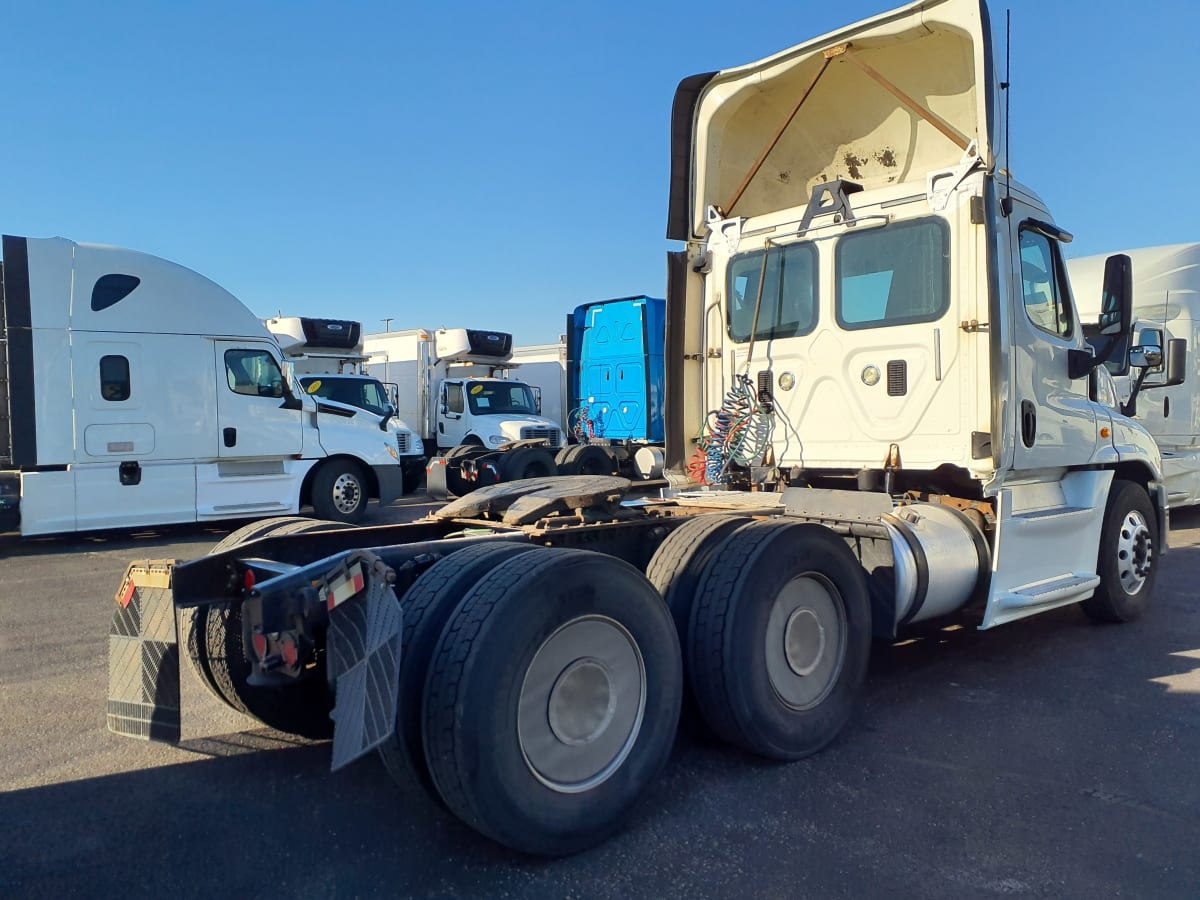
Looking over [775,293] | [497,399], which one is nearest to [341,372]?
[497,399]

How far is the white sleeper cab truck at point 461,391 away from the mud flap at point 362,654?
13488mm

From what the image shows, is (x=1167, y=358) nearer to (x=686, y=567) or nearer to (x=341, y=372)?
(x=686, y=567)

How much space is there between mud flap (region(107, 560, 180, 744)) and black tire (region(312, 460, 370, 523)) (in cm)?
884

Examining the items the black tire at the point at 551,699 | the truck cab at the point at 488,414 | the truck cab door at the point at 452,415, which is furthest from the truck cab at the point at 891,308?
the truck cab door at the point at 452,415

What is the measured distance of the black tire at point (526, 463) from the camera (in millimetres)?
14023

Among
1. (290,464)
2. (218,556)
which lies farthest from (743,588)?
(290,464)

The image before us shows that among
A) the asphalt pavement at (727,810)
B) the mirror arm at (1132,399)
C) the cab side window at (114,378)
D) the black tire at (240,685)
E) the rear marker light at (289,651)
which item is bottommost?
the asphalt pavement at (727,810)

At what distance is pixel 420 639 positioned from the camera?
9.77 ft

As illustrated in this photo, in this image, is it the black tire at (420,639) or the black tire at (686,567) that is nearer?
the black tire at (420,639)

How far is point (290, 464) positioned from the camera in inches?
480

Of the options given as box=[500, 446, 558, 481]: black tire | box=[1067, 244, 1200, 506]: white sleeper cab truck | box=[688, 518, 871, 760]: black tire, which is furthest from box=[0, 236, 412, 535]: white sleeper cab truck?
box=[1067, 244, 1200, 506]: white sleeper cab truck

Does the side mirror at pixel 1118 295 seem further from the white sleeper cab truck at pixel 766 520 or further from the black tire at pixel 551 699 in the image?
the black tire at pixel 551 699

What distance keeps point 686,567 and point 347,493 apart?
9.59 m

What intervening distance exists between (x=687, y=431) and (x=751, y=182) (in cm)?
190
